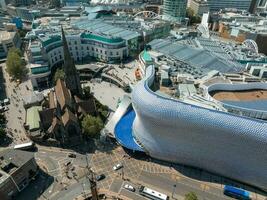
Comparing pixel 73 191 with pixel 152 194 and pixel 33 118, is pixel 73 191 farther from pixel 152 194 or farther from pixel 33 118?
pixel 33 118

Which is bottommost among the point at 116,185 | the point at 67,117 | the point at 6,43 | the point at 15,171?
the point at 116,185

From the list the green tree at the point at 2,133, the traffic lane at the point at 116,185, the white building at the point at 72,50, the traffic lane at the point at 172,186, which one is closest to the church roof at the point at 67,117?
the traffic lane at the point at 116,185

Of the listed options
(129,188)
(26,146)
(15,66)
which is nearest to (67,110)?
(26,146)

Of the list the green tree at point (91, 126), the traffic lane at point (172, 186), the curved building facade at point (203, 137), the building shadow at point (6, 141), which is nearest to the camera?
the curved building facade at point (203, 137)

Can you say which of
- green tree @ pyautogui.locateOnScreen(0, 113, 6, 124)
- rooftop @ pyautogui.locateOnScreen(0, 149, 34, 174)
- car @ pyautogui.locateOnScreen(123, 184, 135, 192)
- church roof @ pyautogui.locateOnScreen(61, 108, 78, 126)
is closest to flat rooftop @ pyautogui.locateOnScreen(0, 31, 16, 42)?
green tree @ pyautogui.locateOnScreen(0, 113, 6, 124)

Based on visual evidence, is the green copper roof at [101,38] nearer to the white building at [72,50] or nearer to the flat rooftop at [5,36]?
the white building at [72,50]

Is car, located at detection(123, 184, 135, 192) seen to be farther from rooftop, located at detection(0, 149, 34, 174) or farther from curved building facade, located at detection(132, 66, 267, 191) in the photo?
rooftop, located at detection(0, 149, 34, 174)
